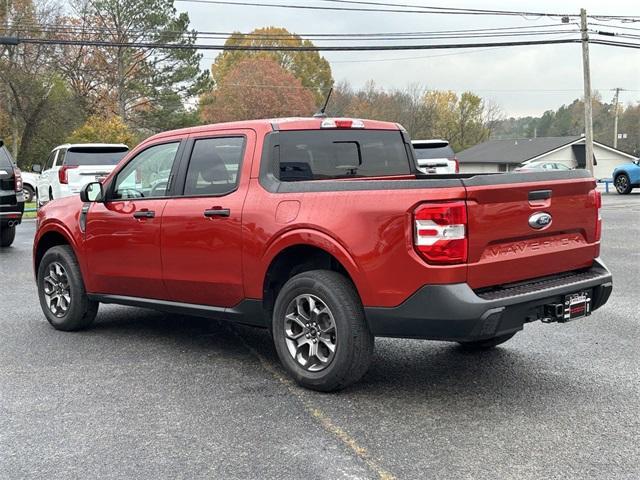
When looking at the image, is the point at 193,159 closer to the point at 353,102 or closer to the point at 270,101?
the point at 270,101

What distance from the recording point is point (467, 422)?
4.18 metres

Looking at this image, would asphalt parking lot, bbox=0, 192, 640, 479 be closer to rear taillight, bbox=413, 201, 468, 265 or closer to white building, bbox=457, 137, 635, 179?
rear taillight, bbox=413, 201, 468, 265

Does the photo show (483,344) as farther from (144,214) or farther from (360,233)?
(144,214)

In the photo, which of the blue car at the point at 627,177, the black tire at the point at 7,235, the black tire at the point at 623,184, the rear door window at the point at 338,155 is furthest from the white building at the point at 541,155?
the rear door window at the point at 338,155

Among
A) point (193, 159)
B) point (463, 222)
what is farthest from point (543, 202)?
point (193, 159)

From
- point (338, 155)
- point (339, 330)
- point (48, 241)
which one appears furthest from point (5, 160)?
point (339, 330)

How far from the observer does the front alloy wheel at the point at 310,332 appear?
183 inches

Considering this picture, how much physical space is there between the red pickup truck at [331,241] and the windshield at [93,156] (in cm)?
1168

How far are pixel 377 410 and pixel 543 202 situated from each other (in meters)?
1.68

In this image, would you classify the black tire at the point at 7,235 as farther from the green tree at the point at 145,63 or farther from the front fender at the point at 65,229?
the green tree at the point at 145,63

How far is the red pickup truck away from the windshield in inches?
460

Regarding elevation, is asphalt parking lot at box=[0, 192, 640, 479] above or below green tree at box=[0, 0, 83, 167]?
below

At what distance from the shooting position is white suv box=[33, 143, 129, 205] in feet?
56.2

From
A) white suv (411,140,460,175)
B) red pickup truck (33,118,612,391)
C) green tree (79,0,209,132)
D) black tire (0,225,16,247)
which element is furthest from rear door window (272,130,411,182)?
green tree (79,0,209,132)
